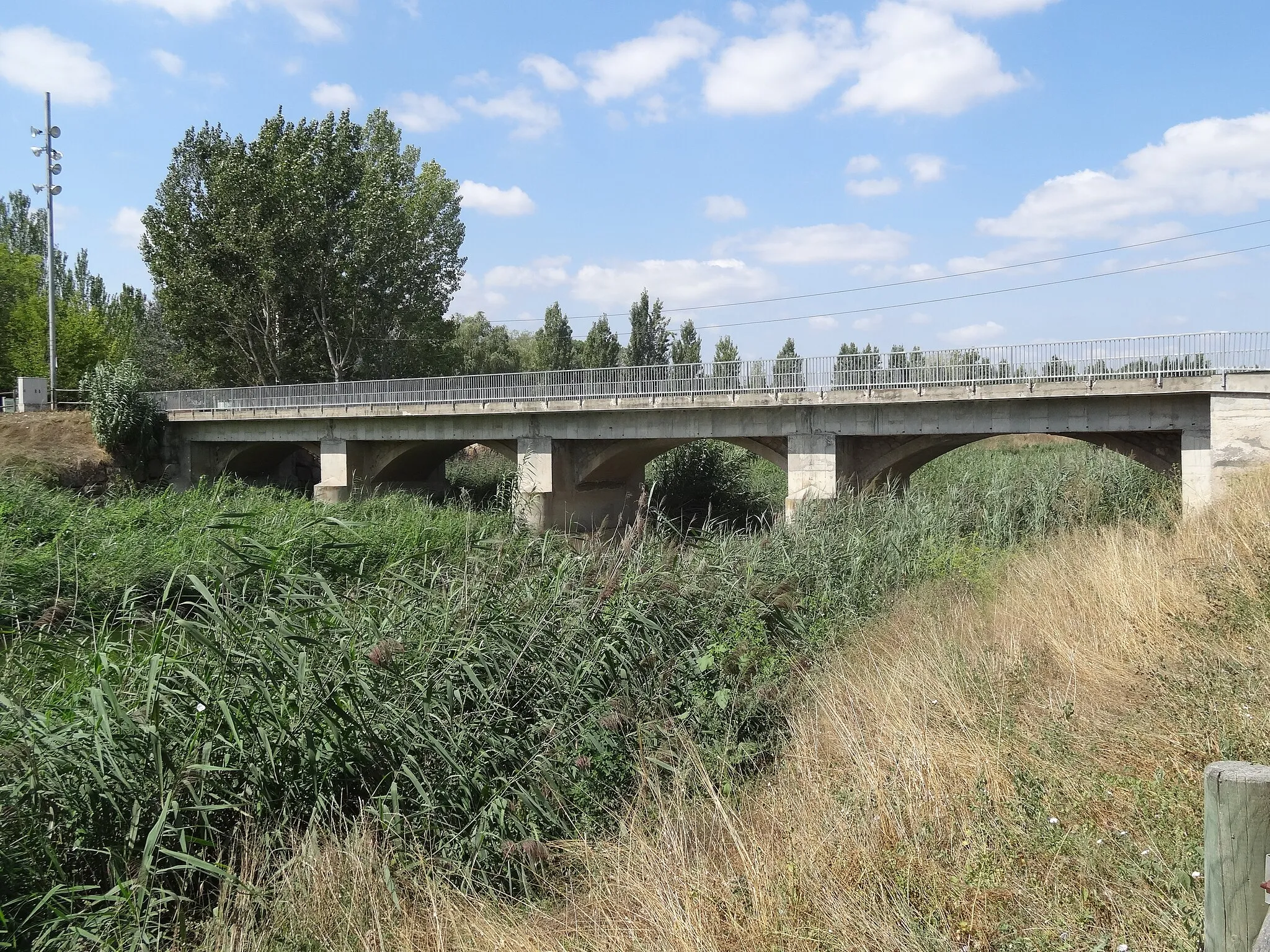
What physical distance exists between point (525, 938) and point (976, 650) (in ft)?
12.6

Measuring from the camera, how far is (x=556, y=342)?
170 feet

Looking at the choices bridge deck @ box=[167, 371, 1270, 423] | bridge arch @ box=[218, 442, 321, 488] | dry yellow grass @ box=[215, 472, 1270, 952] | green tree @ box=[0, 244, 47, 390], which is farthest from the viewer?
green tree @ box=[0, 244, 47, 390]

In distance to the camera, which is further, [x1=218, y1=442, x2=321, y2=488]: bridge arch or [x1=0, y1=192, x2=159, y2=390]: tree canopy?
[x1=0, y1=192, x2=159, y2=390]: tree canopy

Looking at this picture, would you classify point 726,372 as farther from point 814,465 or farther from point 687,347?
point 687,347

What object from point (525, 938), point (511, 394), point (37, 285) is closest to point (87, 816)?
point (525, 938)

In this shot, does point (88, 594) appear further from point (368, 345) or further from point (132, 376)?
point (368, 345)

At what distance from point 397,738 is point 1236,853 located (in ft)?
14.0

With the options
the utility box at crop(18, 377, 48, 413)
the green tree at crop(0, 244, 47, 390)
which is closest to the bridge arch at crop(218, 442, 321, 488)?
the utility box at crop(18, 377, 48, 413)

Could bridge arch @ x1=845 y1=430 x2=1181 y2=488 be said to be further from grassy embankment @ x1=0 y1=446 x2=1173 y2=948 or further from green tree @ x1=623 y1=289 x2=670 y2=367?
green tree @ x1=623 y1=289 x2=670 y2=367

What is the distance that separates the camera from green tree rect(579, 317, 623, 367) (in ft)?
164

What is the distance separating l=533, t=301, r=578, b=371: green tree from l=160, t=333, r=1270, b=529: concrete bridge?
18.1 meters

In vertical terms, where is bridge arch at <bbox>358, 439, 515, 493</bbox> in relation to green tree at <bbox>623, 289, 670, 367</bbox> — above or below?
below

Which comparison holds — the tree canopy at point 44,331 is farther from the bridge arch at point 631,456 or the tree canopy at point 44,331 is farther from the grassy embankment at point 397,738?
the grassy embankment at point 397,738

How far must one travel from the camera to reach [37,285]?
54.4 meters
